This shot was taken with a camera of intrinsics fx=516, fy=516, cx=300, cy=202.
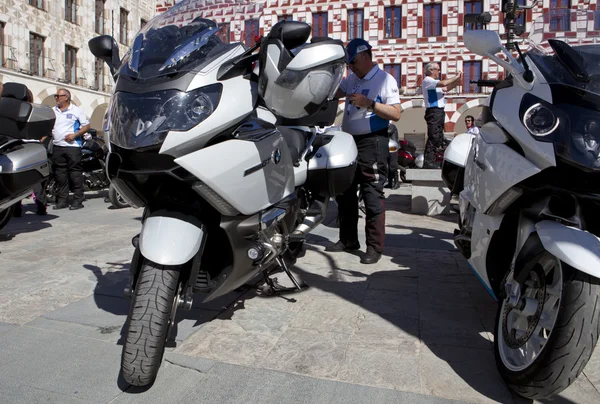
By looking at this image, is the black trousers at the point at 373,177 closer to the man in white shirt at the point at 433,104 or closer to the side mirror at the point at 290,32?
the side mirror at the point at 290,32

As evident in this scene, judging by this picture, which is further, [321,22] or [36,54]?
[321,22]

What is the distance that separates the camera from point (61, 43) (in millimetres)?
25219

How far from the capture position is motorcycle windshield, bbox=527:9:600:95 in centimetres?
205

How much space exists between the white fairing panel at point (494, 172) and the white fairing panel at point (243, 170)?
0.99 metres

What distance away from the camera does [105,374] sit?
217 cm

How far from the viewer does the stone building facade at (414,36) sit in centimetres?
2830

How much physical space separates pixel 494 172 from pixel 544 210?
1.20 feet

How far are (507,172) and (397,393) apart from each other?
1.03 m

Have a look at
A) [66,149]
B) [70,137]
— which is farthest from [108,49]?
[66,149]

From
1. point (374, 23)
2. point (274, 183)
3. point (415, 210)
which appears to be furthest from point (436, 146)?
point (374, 23)

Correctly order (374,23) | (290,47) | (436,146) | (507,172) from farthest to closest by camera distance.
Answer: (374,23) < (436,146) < (290,47) < (507,172)

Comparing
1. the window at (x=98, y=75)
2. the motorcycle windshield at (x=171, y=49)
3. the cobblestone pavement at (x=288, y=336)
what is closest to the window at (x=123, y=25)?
the window at (x=98, y=75)

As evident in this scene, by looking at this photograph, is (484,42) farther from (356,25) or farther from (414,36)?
(356,25)

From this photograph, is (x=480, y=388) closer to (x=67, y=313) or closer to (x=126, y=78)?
(x=126, y=78)
